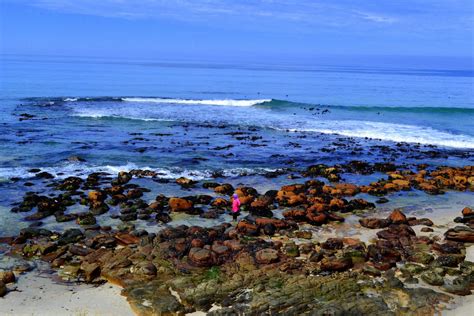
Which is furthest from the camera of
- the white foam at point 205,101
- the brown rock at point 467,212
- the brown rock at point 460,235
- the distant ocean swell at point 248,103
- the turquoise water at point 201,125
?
the white foam at point 205,101

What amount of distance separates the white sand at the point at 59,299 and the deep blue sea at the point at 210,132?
5.86m

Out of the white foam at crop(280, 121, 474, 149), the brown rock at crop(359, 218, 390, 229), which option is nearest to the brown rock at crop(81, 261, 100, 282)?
the brown rock at crop(359, 218, 390, 229)

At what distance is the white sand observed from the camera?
11617 mm

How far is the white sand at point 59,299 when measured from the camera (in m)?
11.6

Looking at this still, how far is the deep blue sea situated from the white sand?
5865mm

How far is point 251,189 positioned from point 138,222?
6.11 m

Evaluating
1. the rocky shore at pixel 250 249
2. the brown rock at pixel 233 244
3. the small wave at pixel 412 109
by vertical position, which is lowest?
the rocky shore at pixel 250 249

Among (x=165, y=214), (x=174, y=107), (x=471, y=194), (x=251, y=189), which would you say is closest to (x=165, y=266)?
(x=165, y=214)

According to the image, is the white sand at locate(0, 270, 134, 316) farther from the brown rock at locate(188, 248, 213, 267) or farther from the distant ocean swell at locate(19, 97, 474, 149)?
the distant ocean swell at locate(19, 97, 474, 149)

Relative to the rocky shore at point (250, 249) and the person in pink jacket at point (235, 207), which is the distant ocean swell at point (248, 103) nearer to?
the rocky shore at point (250, 249)

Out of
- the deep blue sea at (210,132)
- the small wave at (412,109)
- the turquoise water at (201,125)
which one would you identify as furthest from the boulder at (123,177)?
the small wave at (412,109)

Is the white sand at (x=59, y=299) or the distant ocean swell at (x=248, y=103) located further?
the distant ocean swell at (x=248, y=103)

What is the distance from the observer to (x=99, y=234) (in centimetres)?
1669

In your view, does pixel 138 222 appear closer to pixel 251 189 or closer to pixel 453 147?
pixel 251 189
